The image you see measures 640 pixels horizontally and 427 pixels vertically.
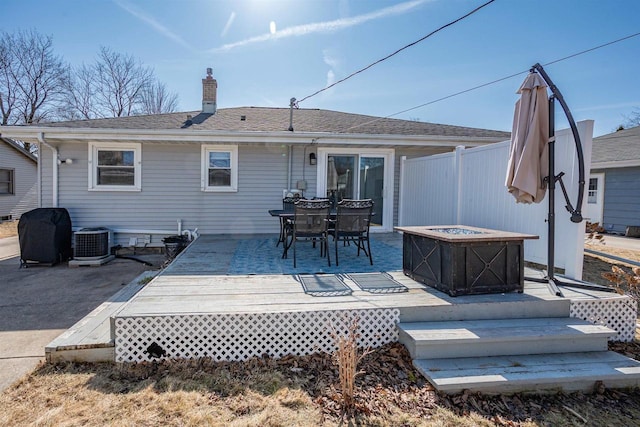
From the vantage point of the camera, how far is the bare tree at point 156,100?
22891 mm

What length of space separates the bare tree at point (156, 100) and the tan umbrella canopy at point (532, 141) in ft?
78.5

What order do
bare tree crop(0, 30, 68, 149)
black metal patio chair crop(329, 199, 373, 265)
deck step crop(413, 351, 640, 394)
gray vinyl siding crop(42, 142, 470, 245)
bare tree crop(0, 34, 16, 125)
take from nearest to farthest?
deck step crop(413, 351, 640, 394)
black metal patio chair crop(329, 199, 373, 265)
gray vinyl siding crop(42, 142, 470, 245)
bare tree crop(0, 34, 16, 125)
bare tree crop(0, 30, 68, 149)

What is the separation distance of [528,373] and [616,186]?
12389mm

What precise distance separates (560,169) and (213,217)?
21.0 ft

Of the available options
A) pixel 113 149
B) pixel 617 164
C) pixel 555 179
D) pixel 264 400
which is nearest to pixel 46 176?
pixel 113 149

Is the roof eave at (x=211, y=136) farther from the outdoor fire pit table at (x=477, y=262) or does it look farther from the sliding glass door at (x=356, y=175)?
the outdoor fire pit table at (x=477, y=262)

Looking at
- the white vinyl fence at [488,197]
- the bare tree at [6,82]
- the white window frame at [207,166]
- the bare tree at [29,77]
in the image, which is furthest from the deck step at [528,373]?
the bare tree at [6,82]

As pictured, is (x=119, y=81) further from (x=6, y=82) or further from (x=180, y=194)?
(x=180, y=194)

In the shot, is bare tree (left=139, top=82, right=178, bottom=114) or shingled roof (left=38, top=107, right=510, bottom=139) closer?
shingled roof (left=38, top=107, right=510, bottom=139)

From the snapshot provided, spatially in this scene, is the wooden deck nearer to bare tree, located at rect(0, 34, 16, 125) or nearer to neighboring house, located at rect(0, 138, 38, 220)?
neighboring house, located at rect(0, 138, 38, 220)

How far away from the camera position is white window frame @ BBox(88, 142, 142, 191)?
7234 mm

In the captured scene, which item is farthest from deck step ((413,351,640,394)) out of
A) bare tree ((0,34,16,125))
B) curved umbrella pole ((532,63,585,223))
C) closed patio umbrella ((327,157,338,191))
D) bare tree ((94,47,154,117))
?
bare tree ((0,34,16,125))

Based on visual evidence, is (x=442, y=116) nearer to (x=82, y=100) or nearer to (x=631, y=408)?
(x=631, y=408)

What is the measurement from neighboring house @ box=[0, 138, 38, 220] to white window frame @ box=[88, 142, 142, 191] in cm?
990
